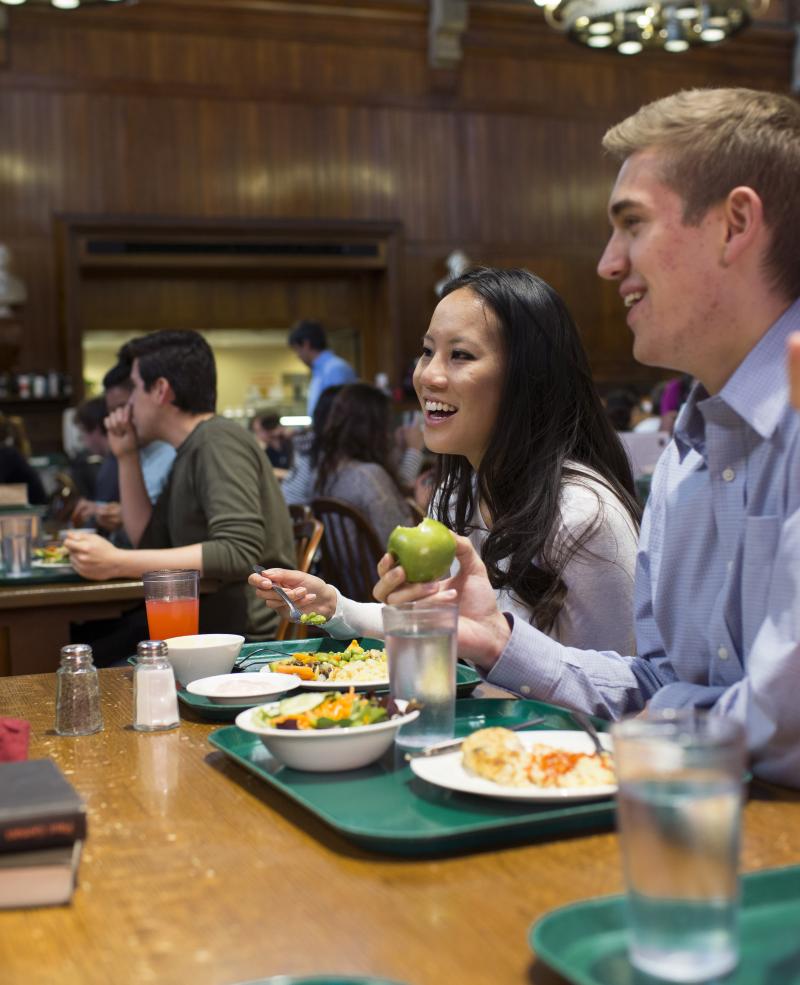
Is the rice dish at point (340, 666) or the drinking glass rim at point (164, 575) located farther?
the drinking glass rim at point (164, 575)

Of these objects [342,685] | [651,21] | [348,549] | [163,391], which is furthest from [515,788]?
[651,21]

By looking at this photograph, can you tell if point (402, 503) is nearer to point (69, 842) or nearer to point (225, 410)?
point (69, 842)

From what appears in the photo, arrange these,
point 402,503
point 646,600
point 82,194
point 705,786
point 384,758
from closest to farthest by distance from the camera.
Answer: point 705,786 → point 384,758 → point 646,600 → point 402,503 → point 82,194

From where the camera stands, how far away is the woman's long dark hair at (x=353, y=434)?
4.65 meters

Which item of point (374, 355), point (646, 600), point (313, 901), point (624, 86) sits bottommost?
point (313, 901)

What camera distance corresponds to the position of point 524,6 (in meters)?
11.0

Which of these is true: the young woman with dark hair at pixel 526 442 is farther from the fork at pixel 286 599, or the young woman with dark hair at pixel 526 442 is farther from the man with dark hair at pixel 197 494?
the man with dark hair at pixel 197 494

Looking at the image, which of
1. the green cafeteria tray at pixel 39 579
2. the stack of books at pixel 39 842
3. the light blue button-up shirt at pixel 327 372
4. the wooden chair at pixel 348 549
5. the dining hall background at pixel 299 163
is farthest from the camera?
the dining hall background at pixel 299 163

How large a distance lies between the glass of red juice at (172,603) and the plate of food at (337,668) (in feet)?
0.67

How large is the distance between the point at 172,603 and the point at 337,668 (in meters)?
0.37

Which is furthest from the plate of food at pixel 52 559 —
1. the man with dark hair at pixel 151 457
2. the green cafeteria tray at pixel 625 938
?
the green cafeteria tray at pixel 625 938

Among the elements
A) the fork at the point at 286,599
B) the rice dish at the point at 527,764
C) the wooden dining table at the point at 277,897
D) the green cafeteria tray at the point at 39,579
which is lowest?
the green cafeteria tray at the point at 39,579

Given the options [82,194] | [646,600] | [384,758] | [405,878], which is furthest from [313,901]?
[82,194]

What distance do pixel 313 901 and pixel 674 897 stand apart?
0.31 m
